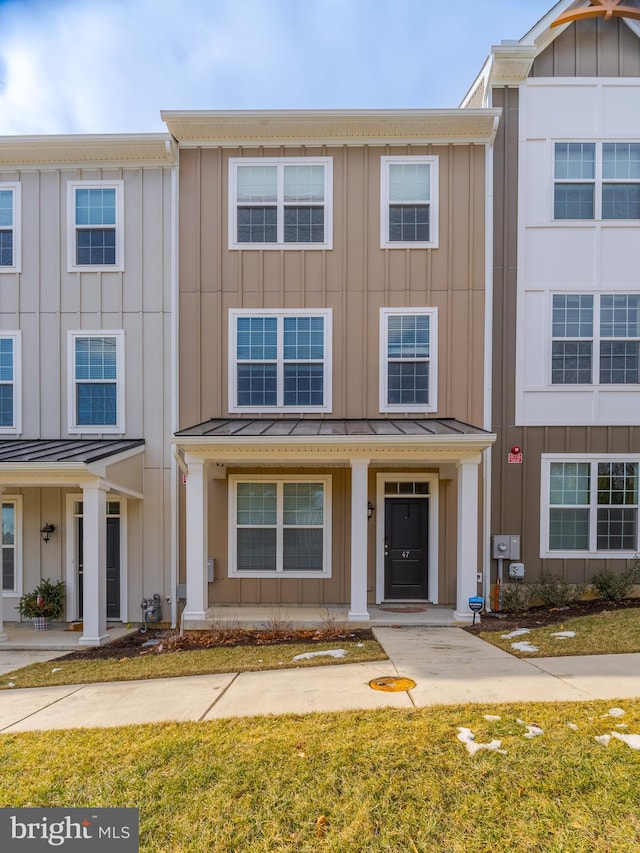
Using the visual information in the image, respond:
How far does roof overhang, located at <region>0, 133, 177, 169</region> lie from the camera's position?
33.1 feet

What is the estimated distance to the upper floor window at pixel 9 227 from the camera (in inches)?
414

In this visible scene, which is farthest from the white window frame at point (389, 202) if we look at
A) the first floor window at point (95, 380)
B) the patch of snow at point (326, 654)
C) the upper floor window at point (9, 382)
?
the upper floor window at point (9, 382)

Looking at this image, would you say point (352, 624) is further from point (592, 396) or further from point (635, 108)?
point (635, 108)

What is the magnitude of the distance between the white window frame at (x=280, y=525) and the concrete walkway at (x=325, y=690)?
364cm

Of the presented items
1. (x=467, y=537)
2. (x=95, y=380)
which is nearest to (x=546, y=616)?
(x=467, y=537)

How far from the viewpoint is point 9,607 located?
10.2 metres

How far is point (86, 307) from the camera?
34.4 ft

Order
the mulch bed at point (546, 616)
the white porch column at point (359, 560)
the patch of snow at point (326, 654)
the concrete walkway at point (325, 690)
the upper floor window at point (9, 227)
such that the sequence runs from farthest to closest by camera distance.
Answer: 1. the upper floor window at point (9, 227)
2. the white porch column at point (359, 560)
3. the mulch bed at point (546, 616)
4. the patch of snow at point (326, 654)
5. the concrete walkway at point (325, 690)

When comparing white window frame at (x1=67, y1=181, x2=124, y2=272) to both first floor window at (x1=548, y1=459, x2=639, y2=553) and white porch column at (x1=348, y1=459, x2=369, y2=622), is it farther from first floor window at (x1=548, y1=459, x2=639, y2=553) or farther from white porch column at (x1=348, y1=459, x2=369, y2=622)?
first floor window at (x1=548, y1=459, x2=639, y2=553)

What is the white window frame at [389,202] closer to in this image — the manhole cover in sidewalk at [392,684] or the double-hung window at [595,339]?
the double-hung window at [595,339]

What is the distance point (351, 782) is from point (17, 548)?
8.82m

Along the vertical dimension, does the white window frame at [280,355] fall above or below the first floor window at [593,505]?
above

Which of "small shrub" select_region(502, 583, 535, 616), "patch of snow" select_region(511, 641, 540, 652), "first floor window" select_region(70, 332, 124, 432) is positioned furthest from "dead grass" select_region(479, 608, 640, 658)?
"first floor window" select_region(70, 332, 124, 432)

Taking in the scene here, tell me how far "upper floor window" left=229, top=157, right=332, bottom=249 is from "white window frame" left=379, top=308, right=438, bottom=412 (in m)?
1.79
